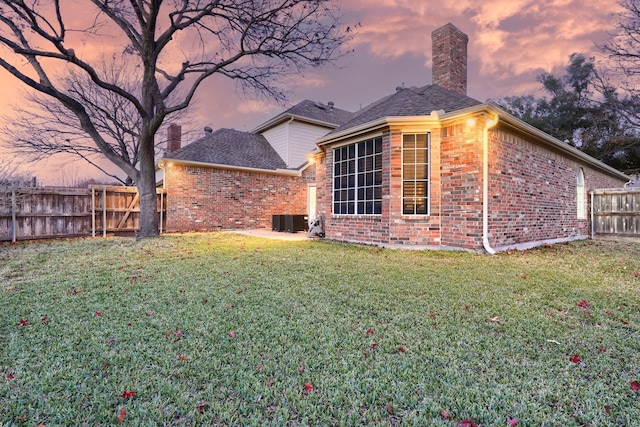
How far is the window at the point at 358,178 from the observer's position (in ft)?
24.9

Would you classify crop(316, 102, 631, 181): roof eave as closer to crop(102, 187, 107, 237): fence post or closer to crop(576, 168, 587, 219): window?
crop(576, 168, 587, 219): window

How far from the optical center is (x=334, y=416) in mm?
1543

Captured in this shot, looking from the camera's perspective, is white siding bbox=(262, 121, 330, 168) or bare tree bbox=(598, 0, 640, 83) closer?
bare tree bbox=(598, 0, 640, 83)

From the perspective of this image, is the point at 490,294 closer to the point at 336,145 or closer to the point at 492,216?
the point at 492,216

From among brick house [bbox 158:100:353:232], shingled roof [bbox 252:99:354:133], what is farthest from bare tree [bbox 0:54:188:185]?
shingled roof [bbox 252:99:354:133]

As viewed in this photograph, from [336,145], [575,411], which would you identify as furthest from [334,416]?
[336,145]

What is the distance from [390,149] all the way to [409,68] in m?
7.82

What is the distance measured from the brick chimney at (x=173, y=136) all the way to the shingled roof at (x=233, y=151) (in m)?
3.09

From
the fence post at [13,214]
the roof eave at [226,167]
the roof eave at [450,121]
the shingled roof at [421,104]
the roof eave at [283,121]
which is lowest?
the fence post at [13,214]

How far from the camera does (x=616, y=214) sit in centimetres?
1021

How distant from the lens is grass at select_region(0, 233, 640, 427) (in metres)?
1.59

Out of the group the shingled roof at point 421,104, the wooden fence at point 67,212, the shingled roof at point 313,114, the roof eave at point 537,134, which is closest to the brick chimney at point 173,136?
the shingled roof at point 313,114

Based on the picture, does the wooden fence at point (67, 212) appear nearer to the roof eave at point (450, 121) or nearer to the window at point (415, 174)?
the roof eave at point (450, 121)

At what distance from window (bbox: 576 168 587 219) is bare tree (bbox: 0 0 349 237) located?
9.47m
